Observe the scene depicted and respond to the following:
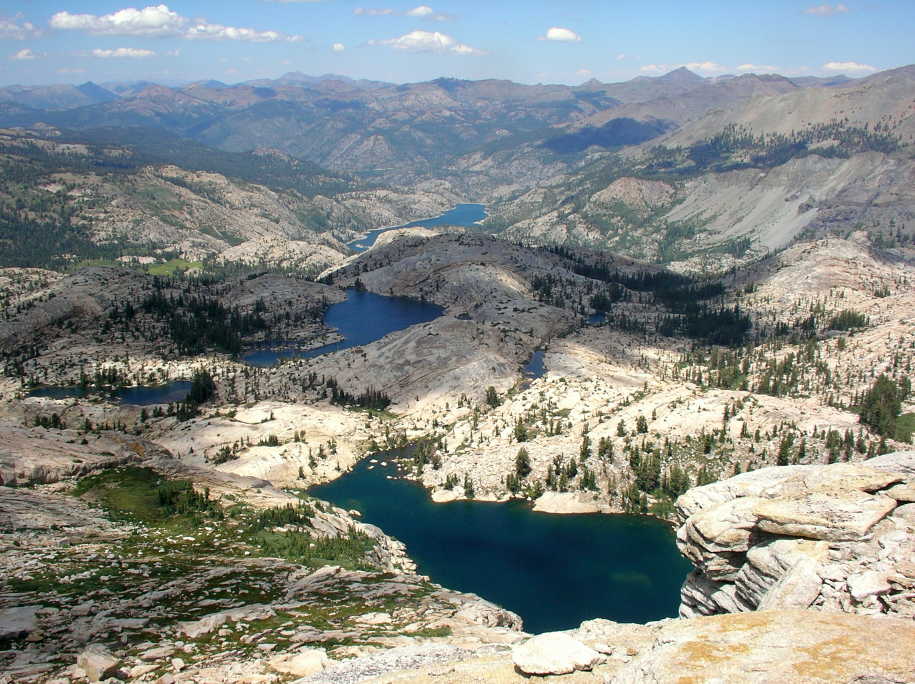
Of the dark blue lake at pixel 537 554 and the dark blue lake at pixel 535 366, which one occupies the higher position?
the dark blue lake at pixel 535 366

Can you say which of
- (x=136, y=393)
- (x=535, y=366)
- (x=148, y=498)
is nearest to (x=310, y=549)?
(x=148, y=498)

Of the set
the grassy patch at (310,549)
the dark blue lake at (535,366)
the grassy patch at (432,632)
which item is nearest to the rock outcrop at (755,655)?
the grassy patch at (432,632)

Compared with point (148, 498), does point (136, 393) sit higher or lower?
lower

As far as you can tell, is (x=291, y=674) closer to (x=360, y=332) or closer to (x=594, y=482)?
(x=594, y=482)

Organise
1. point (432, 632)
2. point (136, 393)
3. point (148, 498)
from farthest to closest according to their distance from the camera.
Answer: point (136, 393) → point (148, 498) → point (432, 632)

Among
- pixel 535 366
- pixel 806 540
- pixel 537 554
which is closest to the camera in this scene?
pixel 806 540

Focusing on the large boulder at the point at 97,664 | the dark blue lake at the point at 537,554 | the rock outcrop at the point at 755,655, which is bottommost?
the dark blue lake at the point at 537,554

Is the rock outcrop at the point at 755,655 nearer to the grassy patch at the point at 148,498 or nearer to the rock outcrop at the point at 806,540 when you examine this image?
the rock outcrop at the point at 806,540

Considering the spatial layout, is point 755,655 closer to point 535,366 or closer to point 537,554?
point 537,554

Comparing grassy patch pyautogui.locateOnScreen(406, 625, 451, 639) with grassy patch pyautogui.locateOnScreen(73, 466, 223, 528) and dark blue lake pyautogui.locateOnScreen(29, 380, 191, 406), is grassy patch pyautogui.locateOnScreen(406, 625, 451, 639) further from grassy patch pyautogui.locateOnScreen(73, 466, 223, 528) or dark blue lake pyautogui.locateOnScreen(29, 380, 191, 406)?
dark blue lake pyautogui.locateOnScreen(29, 380, 191, 406)
